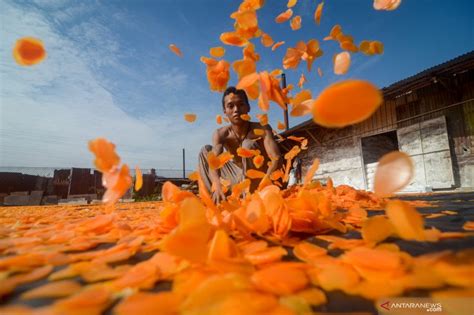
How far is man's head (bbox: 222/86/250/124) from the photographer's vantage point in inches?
136

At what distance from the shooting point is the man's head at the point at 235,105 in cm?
346

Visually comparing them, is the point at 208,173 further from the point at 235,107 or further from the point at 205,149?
the point at 235,107

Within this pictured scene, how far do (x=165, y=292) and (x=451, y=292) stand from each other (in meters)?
0.63

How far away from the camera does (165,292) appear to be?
1.86ft

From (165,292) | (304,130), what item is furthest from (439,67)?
(165,292)

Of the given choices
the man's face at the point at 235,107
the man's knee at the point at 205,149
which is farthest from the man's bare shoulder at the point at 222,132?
the man's knee at the point at 205,149

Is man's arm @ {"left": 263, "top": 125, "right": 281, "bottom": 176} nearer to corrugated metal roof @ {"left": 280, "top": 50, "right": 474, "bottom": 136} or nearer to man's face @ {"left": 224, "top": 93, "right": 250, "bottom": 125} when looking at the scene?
man's face @ {"left": 224, "top": 93, "right": 250, "bottom": 125}

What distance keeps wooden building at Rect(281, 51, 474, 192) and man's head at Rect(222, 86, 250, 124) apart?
538 cm

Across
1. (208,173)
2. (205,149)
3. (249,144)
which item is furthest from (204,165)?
(249,144)

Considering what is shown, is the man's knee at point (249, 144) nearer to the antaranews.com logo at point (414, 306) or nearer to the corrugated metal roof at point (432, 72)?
the antaranews.com logo at point (414, 306)

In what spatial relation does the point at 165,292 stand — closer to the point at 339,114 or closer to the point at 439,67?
the point at 339,114

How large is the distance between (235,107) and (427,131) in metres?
6.60

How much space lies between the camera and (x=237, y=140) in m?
3.70

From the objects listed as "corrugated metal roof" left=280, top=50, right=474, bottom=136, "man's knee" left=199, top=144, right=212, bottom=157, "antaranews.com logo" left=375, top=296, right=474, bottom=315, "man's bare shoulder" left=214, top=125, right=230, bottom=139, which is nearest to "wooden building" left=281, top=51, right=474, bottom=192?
"corrugated metal roof" left=280, top=50, right=474, bottom=136
